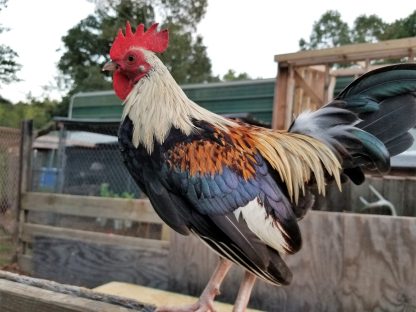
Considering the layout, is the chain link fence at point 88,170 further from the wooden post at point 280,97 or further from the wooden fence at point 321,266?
the wooden fence at point 321,266

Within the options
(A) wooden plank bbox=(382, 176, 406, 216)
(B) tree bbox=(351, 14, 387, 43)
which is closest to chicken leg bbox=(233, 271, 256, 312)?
(A) wooden plank bbox=(382, 176, 406, 216)

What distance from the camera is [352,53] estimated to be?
5094 millimetres

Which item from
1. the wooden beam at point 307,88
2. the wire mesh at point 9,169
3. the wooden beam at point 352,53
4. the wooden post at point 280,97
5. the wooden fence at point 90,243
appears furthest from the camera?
the wooden beam at point 307,88

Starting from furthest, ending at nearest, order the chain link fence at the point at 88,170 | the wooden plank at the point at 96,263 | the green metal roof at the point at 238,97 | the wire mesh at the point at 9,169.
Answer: the green metal roof at the point at 238,97 → the chain link fence at the point at 88,170 → the wire mesh at the point at 9,169 → the wooden plank at the point at 96,263

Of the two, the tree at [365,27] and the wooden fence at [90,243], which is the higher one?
the tree at [365,27]

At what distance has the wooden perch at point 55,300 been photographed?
1407mm

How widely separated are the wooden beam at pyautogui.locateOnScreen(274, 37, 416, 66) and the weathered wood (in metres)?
3.00

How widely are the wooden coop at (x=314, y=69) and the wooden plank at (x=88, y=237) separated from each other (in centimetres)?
260

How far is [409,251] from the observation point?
90.0 inches

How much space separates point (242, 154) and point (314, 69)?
525 centimetres

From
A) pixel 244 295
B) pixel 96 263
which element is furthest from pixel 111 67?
pixel 96 263

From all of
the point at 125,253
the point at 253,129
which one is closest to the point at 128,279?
the point at 125,253

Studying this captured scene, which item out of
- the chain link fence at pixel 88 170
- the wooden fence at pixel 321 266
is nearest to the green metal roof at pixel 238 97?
the chain link fence at pixel 88 170

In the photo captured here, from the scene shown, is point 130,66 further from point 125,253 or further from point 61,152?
point 61,152
